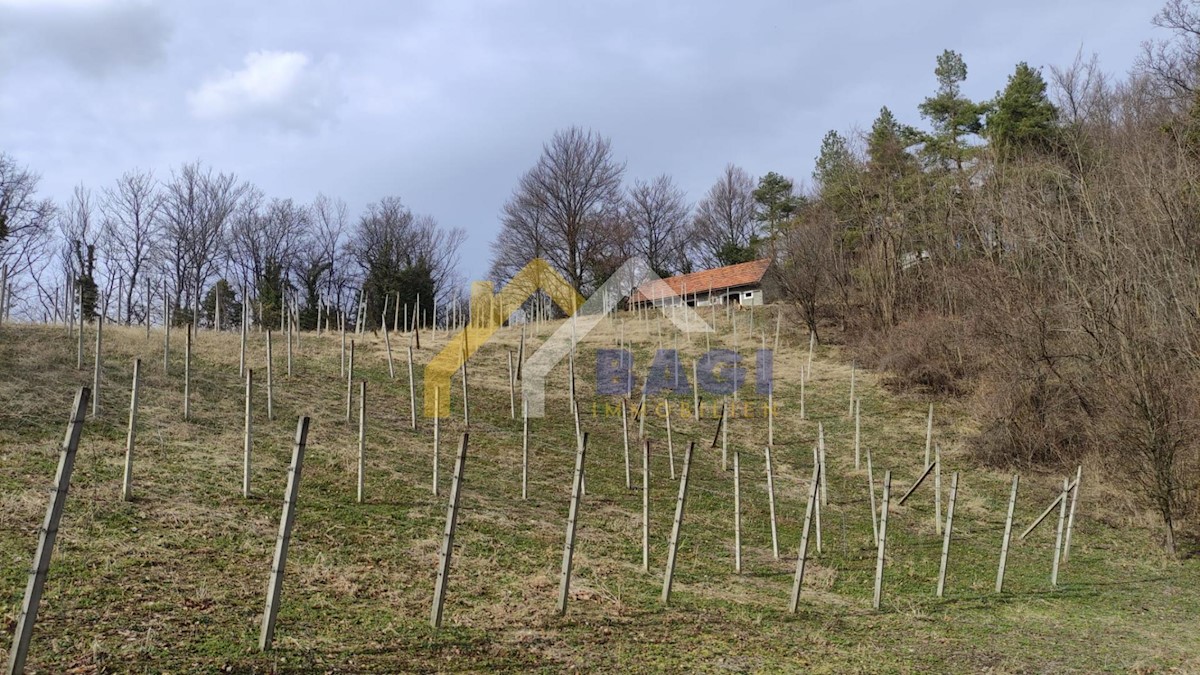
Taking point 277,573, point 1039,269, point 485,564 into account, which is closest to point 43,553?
point 277,573

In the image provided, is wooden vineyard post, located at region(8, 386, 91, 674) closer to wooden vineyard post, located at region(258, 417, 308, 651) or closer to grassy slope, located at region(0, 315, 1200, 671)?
grassy slope, located at region(0, 315, 1200, 671)

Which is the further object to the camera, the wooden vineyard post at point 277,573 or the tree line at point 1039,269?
the tree line at point 1039,269

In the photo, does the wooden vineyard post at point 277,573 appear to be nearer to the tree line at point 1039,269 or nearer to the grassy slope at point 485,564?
the grassy slope at point 485,564

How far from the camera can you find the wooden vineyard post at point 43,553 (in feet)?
11.1

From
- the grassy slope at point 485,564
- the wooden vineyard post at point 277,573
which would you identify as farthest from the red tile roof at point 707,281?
the wooden vineyard post at point 277,573

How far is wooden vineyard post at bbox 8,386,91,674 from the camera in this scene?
3389mm

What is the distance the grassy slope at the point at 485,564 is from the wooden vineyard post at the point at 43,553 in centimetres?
61

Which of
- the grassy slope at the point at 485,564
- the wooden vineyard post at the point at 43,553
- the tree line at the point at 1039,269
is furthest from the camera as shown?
the tree line at the point at 1039,269

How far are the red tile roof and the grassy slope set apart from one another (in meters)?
22.8

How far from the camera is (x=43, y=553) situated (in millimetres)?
3469

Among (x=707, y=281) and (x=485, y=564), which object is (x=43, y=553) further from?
(x=707, y=281)

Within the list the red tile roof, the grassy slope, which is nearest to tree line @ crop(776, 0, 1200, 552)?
the grassy slope

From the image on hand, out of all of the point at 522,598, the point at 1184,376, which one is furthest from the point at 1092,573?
the point at 522,598

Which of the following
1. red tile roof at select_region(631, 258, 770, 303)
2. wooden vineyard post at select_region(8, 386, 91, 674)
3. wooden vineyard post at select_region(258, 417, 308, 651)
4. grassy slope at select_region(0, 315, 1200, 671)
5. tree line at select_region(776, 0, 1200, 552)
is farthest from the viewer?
red tile roof at select_region(631, 258, 770, 303)
